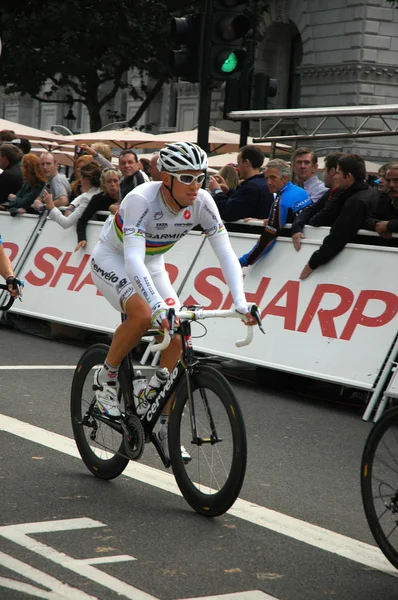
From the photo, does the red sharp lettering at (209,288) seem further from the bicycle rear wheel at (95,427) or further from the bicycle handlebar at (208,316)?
the bicycle handlebar at (208,316)

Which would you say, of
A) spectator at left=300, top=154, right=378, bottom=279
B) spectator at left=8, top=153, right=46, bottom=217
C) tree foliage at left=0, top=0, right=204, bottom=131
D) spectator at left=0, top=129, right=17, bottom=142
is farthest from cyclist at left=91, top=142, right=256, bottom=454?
tree foliage at left=0, top=0, right=204, bottom=131

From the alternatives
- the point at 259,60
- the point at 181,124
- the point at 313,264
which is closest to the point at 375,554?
the point at 313,264

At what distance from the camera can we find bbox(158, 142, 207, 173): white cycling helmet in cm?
605

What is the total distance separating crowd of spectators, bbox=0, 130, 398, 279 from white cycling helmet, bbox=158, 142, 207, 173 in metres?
3.52

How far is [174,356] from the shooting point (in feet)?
19.7

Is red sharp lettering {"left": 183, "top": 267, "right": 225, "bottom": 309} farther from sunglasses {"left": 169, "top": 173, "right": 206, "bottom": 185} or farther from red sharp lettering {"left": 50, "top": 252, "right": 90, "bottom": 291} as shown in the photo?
sunglasses {"left": 169, "top": 173, "right": 206, "bottom": 185}

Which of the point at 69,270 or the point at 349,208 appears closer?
the point at 349,208

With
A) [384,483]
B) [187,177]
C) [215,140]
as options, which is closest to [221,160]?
[215,140]

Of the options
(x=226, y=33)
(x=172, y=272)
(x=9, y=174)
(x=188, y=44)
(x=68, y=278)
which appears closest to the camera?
(x=172, y=272)

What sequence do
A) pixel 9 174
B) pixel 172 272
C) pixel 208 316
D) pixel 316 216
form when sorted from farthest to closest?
pixel 9 174
pixel 172 272
pixel 316 216
pixel 208 316

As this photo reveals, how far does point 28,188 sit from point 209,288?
394 cm

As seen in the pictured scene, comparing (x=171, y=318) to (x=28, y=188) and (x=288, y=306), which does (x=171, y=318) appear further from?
(x=28, y=188)

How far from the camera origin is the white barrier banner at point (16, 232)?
43.7 feet

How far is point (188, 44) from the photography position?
12.0 meters
